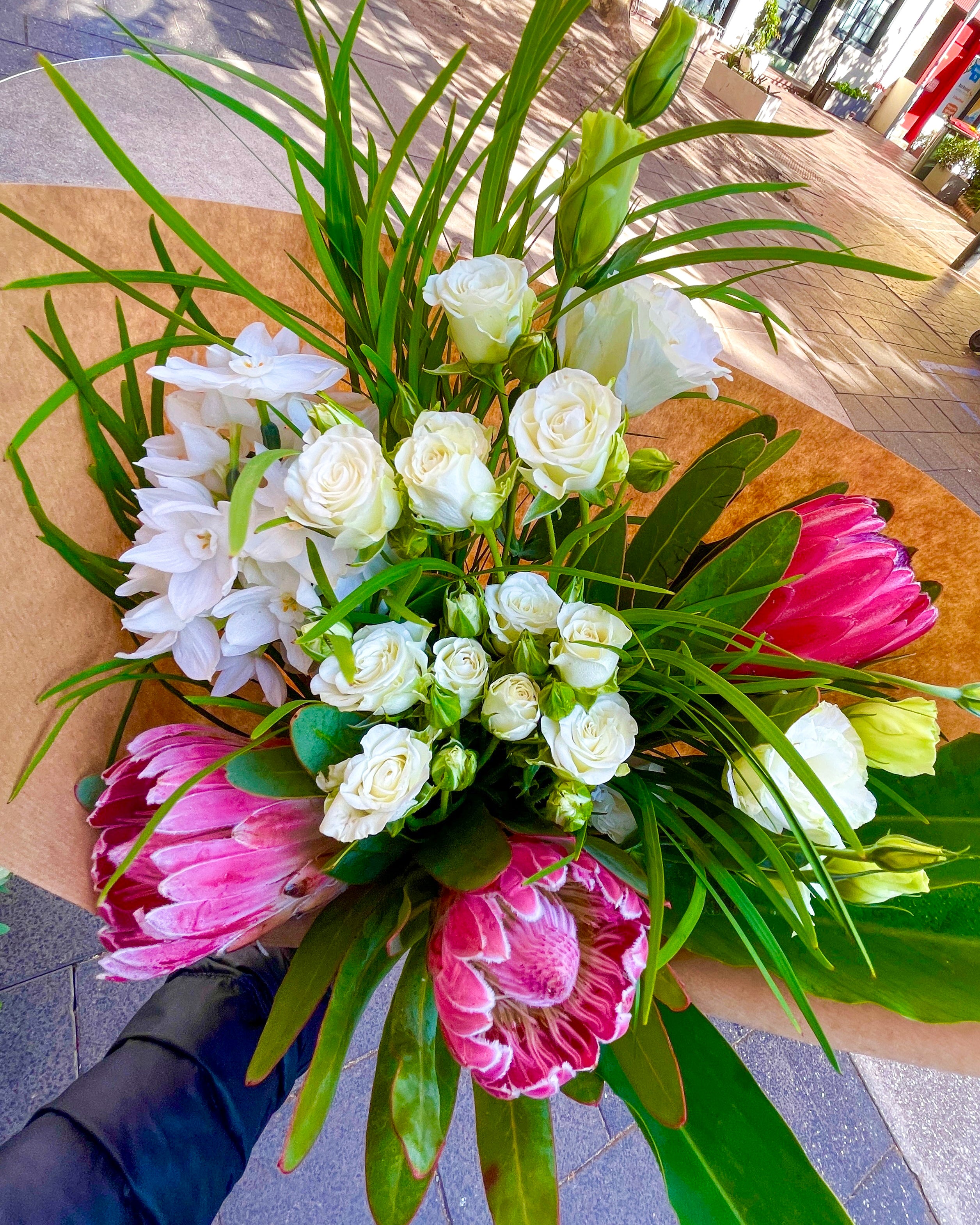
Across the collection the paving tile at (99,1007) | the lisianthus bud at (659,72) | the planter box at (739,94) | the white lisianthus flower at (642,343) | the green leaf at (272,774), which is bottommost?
the paving tile at (99,1007)

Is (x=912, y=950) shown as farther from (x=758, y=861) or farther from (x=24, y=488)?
(x=24, y=488)

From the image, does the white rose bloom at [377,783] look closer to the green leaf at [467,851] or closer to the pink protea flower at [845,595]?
the green leaf at [467,851]

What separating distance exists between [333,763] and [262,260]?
0.31 m

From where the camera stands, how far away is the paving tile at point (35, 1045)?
0.92 metres

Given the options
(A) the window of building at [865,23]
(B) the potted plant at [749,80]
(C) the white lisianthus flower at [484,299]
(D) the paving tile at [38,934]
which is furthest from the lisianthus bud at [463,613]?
(A) the window of building at [865,23]

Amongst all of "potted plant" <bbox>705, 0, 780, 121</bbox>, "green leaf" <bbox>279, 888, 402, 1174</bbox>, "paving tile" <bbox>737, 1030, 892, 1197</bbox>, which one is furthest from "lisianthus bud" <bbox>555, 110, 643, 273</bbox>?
"potted plant" <bbox>705, 0, 780, 121</bbox>

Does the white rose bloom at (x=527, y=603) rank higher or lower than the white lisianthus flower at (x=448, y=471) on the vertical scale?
lower

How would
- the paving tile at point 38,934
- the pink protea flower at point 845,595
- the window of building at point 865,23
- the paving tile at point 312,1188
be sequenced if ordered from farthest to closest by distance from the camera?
the window of building at point 865,23
the paving tile at point 38,934
the paving tile at point 312,1188
the pink protea flower at point 845,595

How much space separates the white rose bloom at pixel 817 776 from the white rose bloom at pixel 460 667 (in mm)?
112

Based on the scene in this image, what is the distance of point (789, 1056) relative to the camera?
3.78 feet

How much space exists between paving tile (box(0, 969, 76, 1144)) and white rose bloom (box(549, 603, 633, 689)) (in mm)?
959

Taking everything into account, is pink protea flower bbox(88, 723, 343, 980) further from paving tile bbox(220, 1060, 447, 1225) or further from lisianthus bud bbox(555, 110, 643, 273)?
paving tile bbox(220, 1060, 447, 1225)

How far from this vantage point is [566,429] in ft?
0.90

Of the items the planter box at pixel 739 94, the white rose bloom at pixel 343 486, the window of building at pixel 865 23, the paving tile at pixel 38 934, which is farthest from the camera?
the window of building at pixel 865 23
